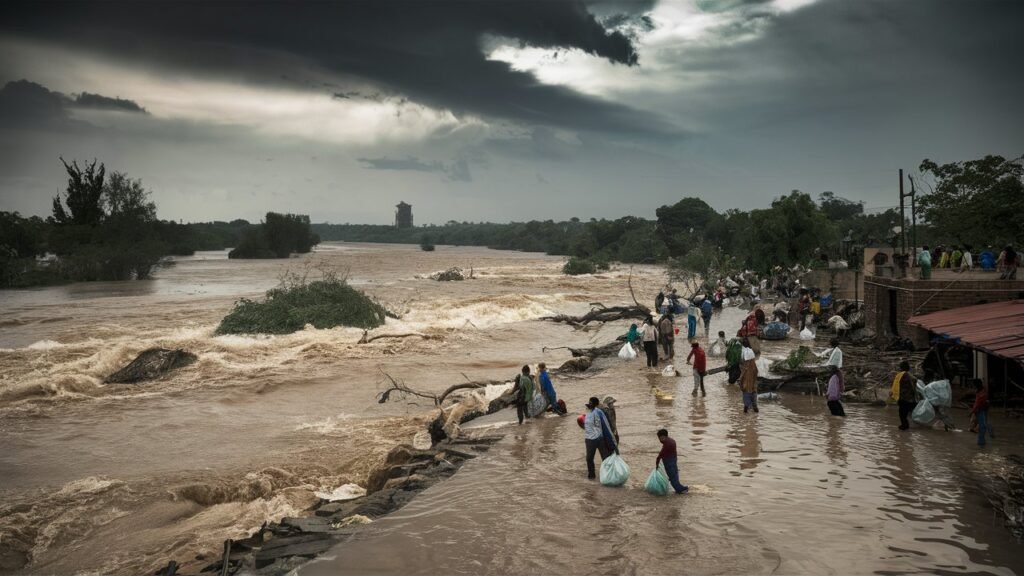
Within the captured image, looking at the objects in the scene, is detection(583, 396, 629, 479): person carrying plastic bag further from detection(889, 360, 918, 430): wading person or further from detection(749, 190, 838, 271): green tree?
detection(749, 190, 838, 271): green tree

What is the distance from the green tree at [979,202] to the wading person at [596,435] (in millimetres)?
28298

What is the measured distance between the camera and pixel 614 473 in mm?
9234

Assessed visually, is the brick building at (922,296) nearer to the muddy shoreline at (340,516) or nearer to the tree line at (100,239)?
the muddy shoreline at (340,516)

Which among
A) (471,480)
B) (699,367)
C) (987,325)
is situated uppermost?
(987,325)

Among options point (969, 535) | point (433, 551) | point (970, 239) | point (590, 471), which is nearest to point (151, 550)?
point (433, 551)

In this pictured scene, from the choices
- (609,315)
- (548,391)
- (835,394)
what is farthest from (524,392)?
(609,315)

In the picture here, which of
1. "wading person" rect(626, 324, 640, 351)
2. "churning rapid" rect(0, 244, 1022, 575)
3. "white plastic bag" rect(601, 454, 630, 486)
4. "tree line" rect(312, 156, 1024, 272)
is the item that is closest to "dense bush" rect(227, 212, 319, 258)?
"tree line" rect(312, 156, 1024, 272)

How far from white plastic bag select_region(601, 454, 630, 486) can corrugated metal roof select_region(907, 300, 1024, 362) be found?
6.35 metres

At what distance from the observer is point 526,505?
8.85 m

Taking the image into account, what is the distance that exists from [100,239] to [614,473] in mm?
75068

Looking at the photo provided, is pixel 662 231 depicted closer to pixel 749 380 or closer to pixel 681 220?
pixel 681 220

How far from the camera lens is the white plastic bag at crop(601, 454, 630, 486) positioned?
363 inches

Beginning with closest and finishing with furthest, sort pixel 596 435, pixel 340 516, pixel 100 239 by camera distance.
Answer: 1. pixel 340 516
2. pixel 596 435
3. pixel 100 239

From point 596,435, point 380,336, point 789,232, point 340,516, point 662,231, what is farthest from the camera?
point 662,231
